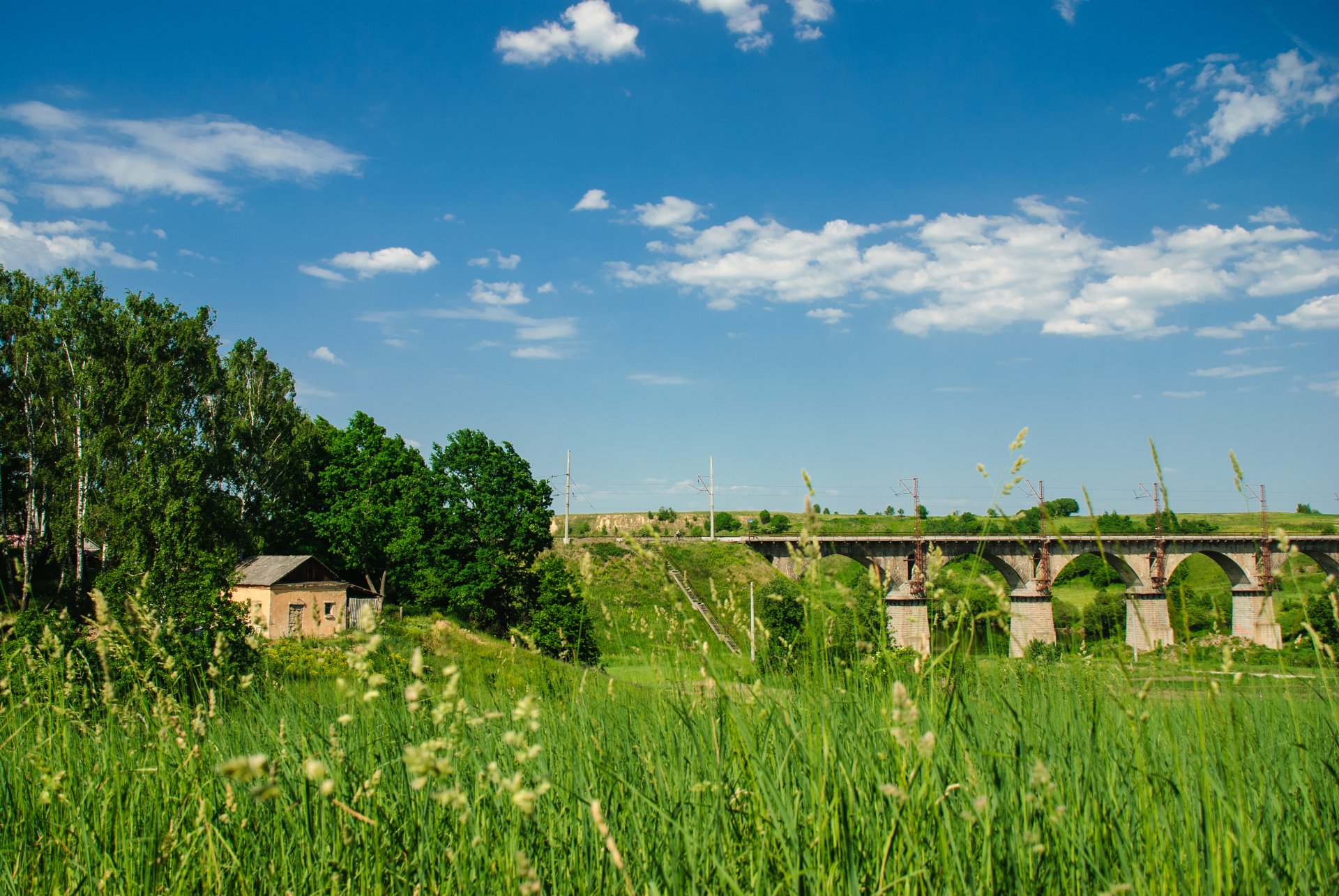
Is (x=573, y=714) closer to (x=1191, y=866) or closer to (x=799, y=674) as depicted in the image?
(x=799, y=674)

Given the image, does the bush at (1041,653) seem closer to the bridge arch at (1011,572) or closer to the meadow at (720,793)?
the meadow at (720,793)

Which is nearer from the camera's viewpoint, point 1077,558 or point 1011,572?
point 1011,572

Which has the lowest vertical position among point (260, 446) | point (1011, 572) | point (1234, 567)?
point (1234, 567)

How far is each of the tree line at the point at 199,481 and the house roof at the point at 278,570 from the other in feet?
2.78

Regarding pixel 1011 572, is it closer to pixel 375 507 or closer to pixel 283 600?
pixel 375 507

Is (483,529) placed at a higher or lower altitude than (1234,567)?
higher

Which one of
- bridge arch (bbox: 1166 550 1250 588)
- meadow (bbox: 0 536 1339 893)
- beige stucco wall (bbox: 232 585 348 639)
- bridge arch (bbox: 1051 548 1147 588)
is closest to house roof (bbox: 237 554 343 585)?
beige stucco wall (bbox: 232 585 348 639)

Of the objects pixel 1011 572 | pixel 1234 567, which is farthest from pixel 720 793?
pixel 1234 567

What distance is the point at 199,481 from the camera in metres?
29.5

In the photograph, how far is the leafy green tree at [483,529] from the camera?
1377 inches

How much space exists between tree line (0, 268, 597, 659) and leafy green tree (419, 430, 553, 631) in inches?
2.9

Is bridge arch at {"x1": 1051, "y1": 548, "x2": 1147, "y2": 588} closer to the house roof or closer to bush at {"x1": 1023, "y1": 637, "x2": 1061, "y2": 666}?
the house roof

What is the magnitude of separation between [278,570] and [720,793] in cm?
3358

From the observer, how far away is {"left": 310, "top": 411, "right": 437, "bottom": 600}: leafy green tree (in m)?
36.7
